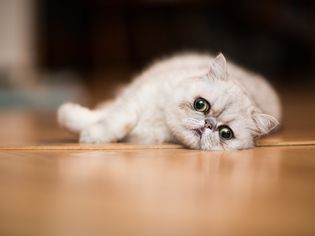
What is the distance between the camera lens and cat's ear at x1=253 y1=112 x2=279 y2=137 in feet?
6.33

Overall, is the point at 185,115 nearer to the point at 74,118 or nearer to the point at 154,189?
the point at 74,118

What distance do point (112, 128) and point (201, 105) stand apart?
0.32 metres

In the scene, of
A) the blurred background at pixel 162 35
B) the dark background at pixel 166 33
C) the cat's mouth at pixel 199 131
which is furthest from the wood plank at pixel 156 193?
the dark background at pixel 166 33

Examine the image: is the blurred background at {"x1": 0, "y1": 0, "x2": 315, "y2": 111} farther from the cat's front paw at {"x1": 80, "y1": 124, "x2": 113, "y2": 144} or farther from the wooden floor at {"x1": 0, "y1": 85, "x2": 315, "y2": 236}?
the wooden floor at {"x1": 0, "y1": 85, "x2": 315, "y2": 236}

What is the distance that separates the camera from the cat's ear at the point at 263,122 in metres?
1.93

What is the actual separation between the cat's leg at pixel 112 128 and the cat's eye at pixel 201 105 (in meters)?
0.25

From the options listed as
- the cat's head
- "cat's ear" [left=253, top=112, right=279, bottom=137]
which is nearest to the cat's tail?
the cat's head

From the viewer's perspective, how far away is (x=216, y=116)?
1912 mm

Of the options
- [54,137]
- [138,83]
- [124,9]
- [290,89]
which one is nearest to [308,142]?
[138,83]

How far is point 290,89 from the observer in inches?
205

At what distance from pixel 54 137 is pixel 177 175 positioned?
974 millimetres

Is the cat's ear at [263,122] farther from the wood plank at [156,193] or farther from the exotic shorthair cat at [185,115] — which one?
the wood plank at [156,193]

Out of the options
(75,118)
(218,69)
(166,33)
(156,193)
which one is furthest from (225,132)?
(166,33)

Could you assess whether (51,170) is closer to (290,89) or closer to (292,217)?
(292,217)
